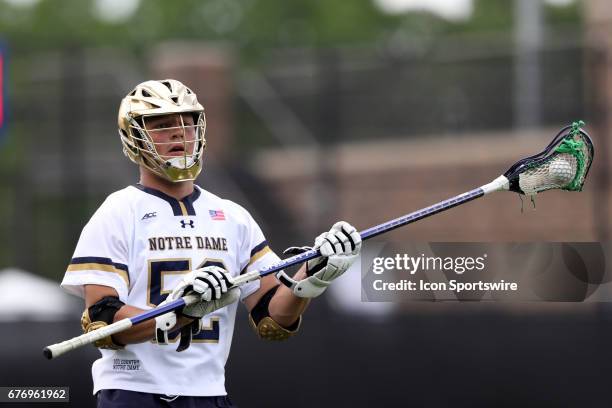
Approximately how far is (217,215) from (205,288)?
1.94 feet

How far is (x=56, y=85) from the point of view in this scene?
647 inches

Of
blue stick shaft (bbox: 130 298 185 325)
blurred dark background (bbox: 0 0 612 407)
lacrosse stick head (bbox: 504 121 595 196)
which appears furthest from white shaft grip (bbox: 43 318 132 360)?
blurred dark background (bbox: 0 0 612 407)

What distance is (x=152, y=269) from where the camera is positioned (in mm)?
5684

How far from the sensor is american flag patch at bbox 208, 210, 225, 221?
19.3 ft

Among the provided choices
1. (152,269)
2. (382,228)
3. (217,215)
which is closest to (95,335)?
(152,269)

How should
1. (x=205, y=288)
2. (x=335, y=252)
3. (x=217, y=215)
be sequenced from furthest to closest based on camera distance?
(x=217, y=215), (x=335, y=252), (x=205, y=288)

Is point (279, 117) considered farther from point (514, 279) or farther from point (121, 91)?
point (514, 279)

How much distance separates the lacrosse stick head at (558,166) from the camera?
20.5ft

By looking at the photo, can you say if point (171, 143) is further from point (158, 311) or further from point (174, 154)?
point (158, 311)

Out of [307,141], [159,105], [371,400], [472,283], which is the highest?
Answer: [307,141]

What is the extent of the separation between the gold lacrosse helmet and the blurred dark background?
10.6 feet

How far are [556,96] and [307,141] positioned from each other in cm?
344

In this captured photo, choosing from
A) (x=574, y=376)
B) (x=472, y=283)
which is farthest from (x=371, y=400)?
(x=472, y=283)

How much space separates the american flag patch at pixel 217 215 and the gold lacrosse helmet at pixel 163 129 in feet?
0.56
